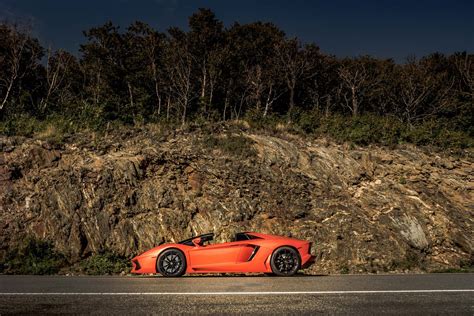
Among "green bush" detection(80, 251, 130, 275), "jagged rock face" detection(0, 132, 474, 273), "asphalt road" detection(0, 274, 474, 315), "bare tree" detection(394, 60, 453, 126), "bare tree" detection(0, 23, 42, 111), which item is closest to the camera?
"asphalt road" detection(0, 274, 474, 315)

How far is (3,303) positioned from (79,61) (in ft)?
94.8

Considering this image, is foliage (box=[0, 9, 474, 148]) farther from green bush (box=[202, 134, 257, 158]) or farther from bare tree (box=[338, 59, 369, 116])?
green bush (box=[202, 134, 257, 158])

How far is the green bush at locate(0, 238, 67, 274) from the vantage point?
432 inches

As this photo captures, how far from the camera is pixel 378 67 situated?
3078 centimetres

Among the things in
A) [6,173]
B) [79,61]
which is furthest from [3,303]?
[79,61]

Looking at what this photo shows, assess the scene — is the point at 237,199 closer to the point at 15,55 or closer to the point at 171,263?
the point at 171,263

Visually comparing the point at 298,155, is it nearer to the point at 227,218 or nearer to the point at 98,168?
the point at 227,218

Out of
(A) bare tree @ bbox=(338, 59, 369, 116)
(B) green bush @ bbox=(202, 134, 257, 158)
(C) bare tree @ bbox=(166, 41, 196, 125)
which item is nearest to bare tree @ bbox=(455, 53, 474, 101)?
(A) bare tree @ bbox=(338, 59, 369, 116)

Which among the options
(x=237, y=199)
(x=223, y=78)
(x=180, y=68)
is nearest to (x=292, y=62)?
(x=223, y=78)

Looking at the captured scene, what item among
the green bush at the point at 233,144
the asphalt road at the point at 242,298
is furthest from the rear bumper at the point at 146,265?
the green bush at the point at 233,144

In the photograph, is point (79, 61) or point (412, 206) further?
point (79, 61)

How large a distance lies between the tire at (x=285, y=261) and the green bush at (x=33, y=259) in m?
5.89

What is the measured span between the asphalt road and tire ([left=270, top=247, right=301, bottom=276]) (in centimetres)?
196

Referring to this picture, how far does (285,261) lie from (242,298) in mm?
4026
